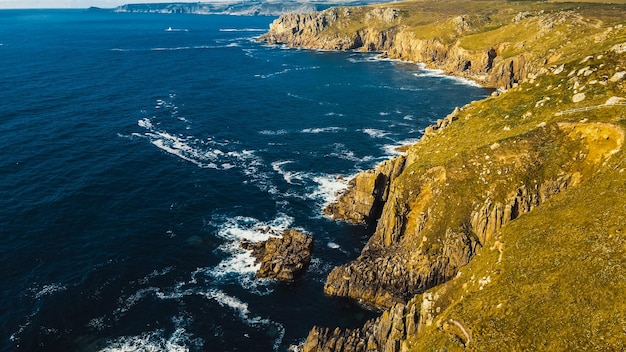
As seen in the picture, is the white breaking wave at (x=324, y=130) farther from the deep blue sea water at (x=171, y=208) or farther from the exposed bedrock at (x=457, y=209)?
the exposed bedrock at (x=457, y=209)

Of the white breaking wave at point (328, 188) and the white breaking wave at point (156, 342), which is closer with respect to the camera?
the white breaking wave at point (156, 342)

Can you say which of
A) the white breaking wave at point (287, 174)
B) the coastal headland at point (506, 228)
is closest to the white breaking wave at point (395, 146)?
the coastal headland at point (506, 228)

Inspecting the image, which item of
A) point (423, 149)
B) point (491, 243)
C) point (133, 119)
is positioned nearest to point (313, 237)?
point (423, 149)

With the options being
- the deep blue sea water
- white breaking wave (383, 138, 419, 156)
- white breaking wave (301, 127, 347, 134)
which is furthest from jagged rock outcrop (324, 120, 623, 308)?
white breaking wave (301, 127, 347, 134)

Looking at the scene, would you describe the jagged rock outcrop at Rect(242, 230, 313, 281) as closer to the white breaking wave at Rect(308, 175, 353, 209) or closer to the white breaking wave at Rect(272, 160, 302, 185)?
the white breaking wave at Rect(308, 175, 353, 209)

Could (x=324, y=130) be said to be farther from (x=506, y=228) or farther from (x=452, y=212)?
(x=506, y=228)

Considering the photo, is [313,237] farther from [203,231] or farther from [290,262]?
[203,231]
